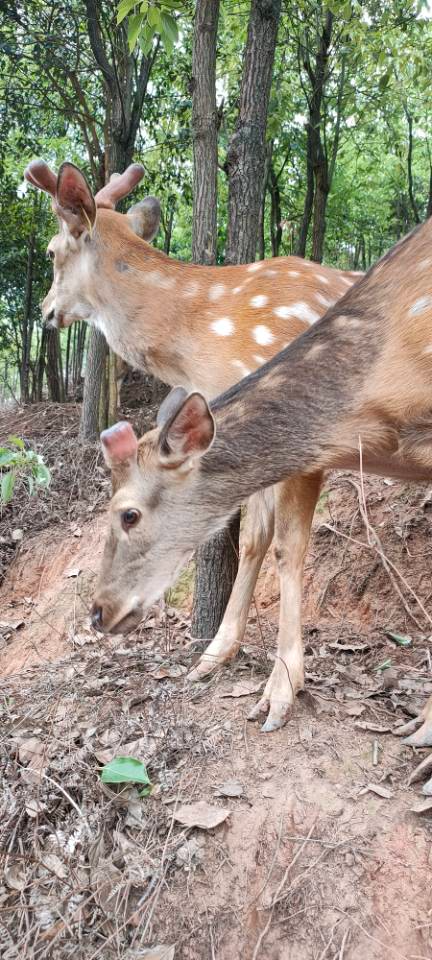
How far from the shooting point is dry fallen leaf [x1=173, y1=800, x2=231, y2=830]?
3135 mm

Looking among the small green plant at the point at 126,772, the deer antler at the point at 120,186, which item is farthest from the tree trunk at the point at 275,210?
the small green plant at the point at 126,772

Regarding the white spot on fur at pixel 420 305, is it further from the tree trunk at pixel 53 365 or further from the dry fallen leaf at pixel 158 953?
the tree trunk at pixel 53 365

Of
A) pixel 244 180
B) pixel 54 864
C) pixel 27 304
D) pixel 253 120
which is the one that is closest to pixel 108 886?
pixel 54 864

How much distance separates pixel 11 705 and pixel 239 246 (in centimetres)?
315

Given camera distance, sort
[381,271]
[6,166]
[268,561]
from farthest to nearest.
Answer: [6,166] → [268,561] → [381,271]

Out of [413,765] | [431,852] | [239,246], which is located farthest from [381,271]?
[431,852]

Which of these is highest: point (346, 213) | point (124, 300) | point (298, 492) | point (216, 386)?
point (346, 213)

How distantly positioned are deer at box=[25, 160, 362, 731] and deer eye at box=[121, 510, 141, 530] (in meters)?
0.78

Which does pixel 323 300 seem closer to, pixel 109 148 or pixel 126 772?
pixel 126 772

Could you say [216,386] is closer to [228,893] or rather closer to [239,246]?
[239,246]

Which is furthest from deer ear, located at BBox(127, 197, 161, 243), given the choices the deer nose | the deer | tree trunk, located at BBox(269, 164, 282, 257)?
tree trunk, located at BBox(269, 164, 282, 257)

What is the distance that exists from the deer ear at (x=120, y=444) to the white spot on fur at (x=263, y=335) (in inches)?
44.2

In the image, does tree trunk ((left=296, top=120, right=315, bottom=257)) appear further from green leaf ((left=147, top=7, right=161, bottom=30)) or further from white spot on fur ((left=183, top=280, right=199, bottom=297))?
green leaf ((left=147, top=7, right=161, bottom=30))

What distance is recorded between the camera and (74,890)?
2.99m
